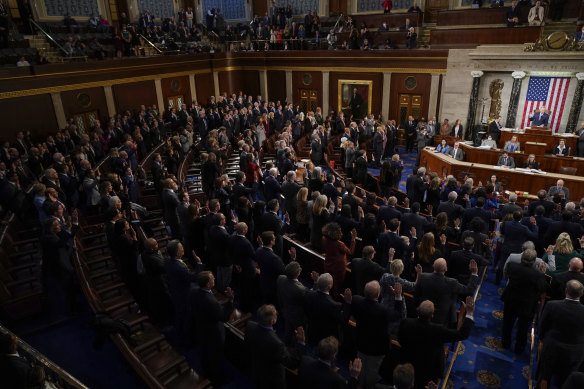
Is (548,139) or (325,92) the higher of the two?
(325,92)

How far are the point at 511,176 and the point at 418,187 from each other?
3.68 m

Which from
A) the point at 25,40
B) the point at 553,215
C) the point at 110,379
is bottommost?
the point at 110,379

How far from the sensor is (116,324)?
4.26 metres

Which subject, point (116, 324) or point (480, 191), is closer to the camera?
point (116, 324)

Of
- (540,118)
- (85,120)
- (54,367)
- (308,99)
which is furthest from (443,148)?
(85,120)

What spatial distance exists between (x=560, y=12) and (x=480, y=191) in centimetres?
1026

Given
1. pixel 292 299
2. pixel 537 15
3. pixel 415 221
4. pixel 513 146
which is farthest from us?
pixel 537 15

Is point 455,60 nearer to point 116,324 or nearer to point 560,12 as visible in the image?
point 560,12

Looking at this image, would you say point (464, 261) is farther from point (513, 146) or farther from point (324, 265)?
point (513, 146)

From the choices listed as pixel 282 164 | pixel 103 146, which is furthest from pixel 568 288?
pixel 103 146

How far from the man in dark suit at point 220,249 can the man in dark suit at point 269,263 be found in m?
0.65

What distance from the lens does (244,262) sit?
5203mm

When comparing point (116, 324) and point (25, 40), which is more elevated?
A: point (25, 40)

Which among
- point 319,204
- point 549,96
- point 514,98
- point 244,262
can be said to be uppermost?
point 549,96
